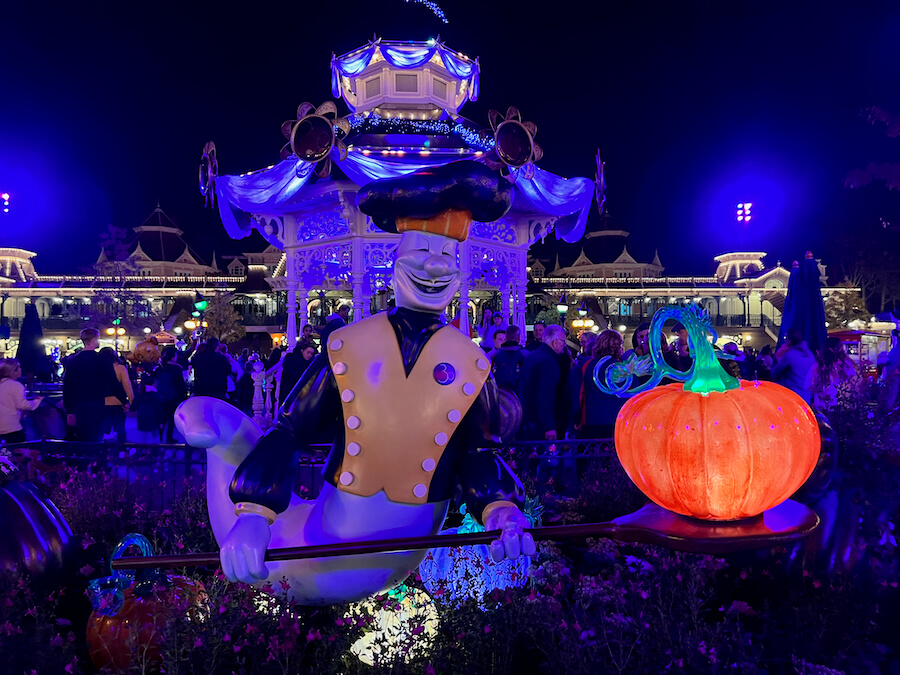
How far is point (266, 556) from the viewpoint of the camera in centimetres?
194

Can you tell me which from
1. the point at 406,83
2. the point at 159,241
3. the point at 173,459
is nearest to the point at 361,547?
the point at 173,459

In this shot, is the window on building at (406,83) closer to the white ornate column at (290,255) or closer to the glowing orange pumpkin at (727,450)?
the white ornate column at (290,255)

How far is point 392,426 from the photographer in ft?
7.86

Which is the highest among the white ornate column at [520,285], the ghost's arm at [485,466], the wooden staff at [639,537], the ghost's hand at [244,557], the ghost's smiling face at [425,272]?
the white ornate column at [520,285]

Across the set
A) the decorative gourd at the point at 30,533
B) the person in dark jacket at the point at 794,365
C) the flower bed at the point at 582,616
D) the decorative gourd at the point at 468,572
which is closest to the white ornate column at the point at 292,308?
the flower bed at the point at 582,616

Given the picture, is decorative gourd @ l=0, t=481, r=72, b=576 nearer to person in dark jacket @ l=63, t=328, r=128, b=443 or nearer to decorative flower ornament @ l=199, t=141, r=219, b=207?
person in dark jacket @ l=63, t=328, r=128, b=443

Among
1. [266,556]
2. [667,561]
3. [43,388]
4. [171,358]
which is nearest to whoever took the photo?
[266,556]

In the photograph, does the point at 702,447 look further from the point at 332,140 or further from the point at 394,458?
the point at 332,140

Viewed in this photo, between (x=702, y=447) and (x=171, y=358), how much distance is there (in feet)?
31.3

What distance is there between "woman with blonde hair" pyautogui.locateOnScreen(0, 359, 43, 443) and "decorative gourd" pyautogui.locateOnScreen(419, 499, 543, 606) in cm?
564

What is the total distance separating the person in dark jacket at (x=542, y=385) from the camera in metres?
6.96

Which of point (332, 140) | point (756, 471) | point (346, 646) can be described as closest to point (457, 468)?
point (346, 646)

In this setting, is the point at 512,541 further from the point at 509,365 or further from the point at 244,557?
the point at 509,365

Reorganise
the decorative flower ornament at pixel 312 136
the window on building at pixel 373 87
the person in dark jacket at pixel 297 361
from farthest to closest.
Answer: the window on building at pixel 373 87 < the person in dark jacket at pixel 297 361 < the decorative flower ornament at pixel 312 136
